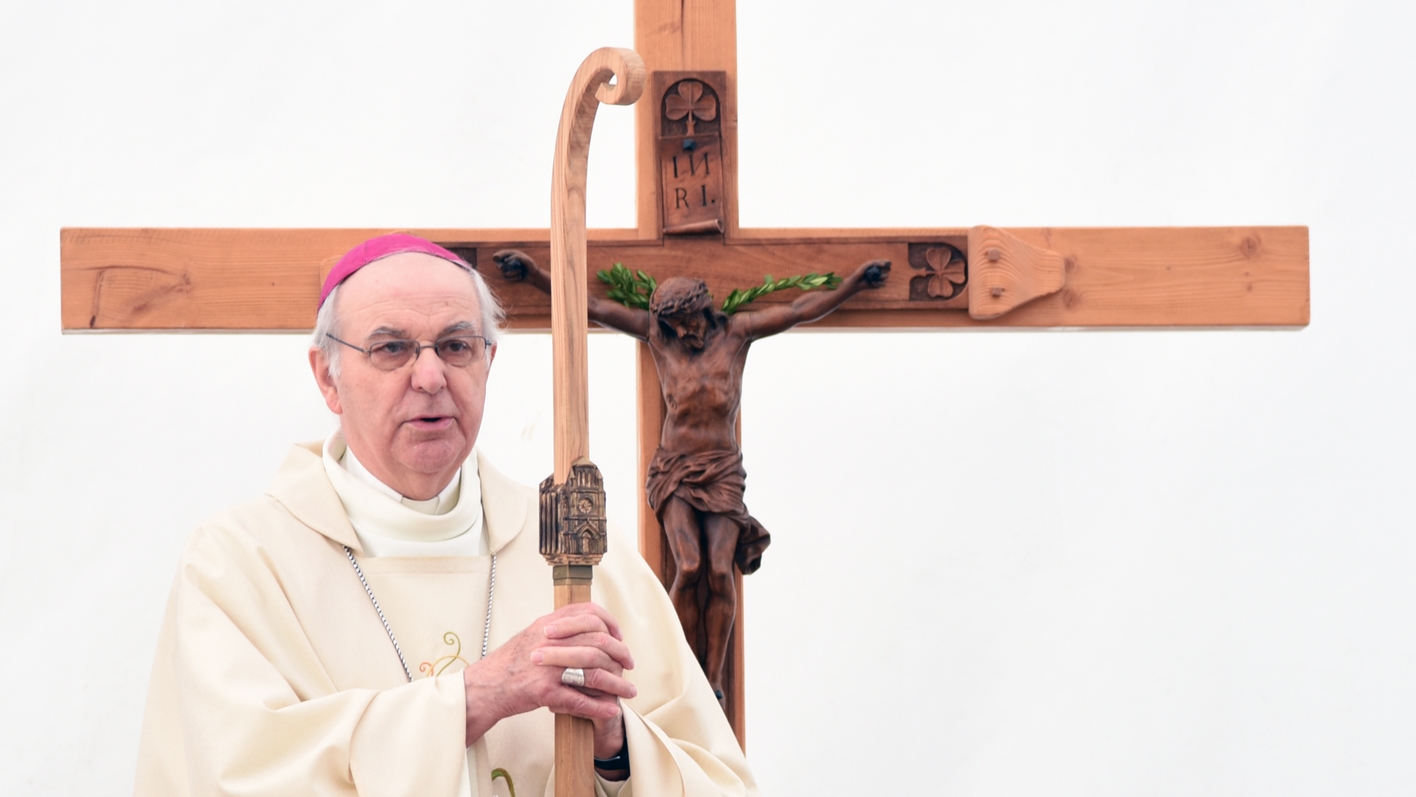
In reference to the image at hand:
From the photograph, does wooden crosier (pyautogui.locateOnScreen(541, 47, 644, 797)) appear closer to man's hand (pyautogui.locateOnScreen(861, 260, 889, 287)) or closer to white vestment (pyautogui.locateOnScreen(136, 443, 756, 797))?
white vestment (pyautogui.locateOnScreen(136, 443, 756, 797))

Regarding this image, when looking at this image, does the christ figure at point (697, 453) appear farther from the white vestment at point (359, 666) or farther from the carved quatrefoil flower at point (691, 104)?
the white vestment at point (359, 666)

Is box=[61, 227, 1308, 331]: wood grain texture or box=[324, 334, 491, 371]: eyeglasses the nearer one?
box=[324, 334, 491, 371]: eyeglasses

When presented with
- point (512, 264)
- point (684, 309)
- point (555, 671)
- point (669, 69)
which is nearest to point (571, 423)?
point (555, 671)

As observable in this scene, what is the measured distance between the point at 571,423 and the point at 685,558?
135 centimetres

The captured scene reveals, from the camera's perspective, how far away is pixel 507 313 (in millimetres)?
3863

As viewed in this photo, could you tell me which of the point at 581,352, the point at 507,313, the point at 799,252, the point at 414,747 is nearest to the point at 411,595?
the point at 414,747

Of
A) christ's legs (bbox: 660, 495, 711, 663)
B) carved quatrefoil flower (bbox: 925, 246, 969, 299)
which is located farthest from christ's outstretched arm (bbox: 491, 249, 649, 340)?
carved quatrefoil flower (bbox: 925, 246, 969, 299)

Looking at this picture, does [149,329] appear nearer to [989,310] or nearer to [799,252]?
[799,252]

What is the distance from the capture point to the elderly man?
8.05ft

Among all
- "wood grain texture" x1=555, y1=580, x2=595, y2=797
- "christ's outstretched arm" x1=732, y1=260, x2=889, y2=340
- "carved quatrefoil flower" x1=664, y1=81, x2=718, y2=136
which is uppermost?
"carved quatrefoil flower" x1=664, y1=81, x2=718, y2=136

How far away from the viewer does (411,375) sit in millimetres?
2715

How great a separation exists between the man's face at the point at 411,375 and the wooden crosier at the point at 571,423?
1.18 ft

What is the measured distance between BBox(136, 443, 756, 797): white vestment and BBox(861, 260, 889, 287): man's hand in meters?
1.09

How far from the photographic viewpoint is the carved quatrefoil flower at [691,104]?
3.92 meters
